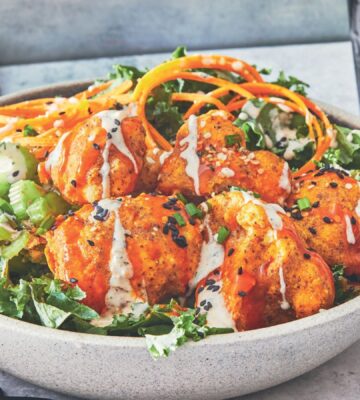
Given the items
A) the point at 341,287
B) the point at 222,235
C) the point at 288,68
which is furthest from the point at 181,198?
the point at 288,68

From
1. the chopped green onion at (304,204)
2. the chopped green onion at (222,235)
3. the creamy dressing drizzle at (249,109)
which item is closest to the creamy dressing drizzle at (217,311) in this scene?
the chopped green onion at (222,235)

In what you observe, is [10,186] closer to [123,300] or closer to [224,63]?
[123,300]

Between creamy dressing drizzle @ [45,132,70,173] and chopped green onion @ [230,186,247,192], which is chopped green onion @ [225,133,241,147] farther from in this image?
creamy dressing drizzle @ [45,132,70,173]

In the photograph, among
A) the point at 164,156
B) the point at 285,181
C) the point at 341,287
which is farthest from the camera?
the point at 164,156

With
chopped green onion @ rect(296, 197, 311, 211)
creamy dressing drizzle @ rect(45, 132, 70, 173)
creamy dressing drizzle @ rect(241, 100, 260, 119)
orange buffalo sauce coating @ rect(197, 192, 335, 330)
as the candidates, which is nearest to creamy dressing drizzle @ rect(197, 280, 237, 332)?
orange buffalo sauce coating @ rect(197, 192, 335, 330)

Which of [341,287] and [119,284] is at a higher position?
[119,284]

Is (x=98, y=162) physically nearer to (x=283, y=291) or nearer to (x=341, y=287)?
(x=283, y=291)
